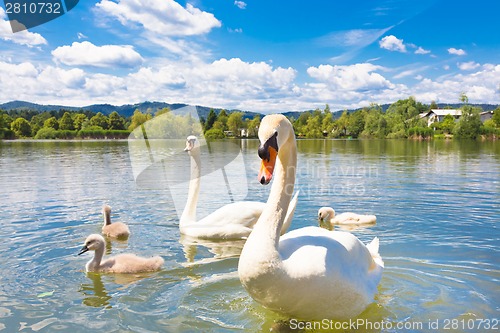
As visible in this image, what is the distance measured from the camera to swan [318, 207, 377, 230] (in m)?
10.3

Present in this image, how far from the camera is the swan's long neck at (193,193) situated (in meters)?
9.55

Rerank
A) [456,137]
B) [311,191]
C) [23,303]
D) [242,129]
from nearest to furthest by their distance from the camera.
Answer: [23,303]
[311,191]
[456,137]
[242,129]

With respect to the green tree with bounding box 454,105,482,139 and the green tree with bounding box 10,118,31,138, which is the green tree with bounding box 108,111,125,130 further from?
the green tree with bounding box 454,105,482,139

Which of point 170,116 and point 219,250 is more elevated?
point 170,116

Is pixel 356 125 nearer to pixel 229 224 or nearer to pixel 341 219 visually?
pixel 341 219

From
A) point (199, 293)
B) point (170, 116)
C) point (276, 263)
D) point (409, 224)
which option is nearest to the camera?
point (276, 263)

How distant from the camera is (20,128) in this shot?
119 metres

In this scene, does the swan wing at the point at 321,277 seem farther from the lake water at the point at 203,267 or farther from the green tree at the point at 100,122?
the green tree at the point at 100,122

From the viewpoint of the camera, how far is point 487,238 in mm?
8992

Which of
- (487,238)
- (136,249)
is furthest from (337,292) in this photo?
(487,238)

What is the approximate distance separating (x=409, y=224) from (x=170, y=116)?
633 cm

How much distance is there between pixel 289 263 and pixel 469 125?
95.2 metres

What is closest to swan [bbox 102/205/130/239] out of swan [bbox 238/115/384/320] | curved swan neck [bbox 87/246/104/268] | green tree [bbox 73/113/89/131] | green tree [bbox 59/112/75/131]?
curved swan neck [bbox 87/246/104/268]

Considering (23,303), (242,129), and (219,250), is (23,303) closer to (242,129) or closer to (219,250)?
(219,250)
